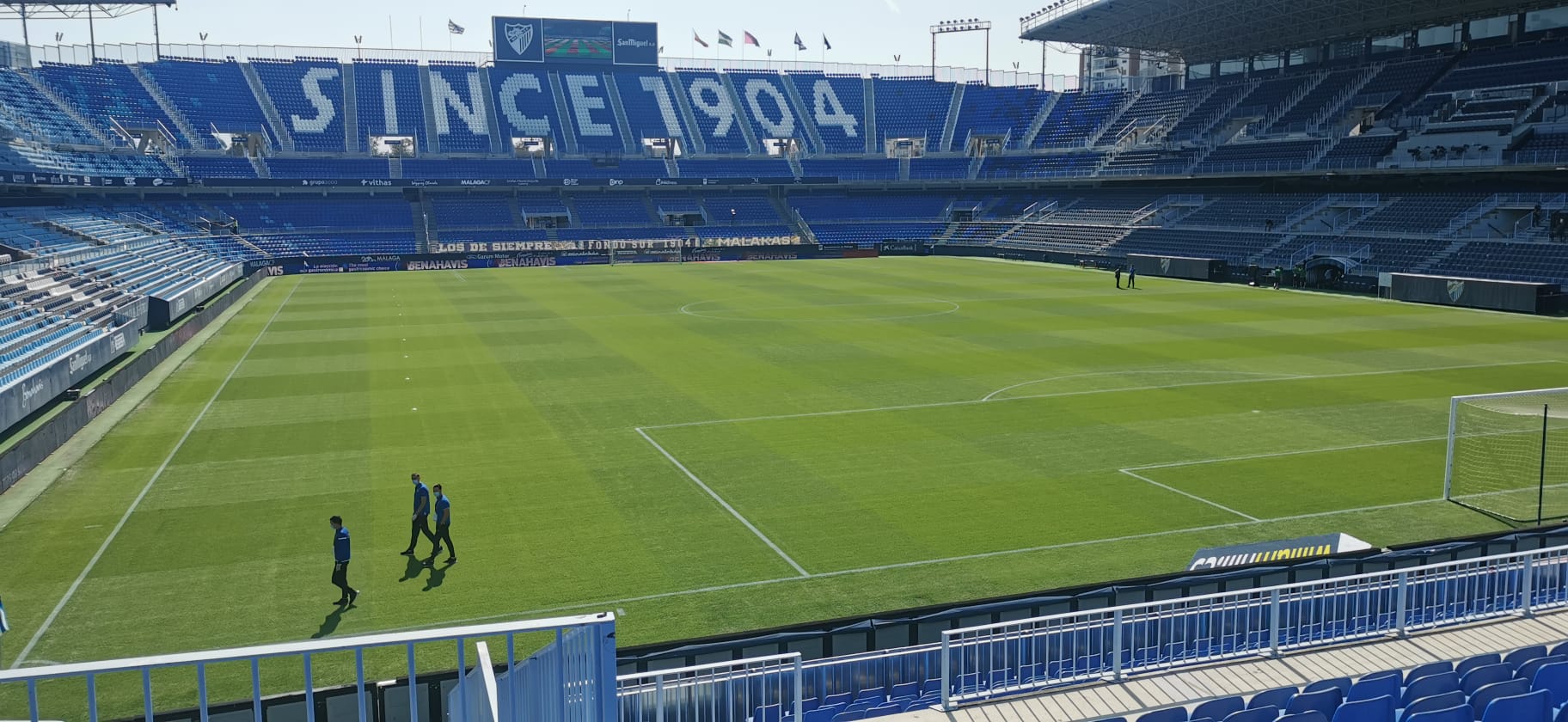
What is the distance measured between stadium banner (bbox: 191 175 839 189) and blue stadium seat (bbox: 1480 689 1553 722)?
81285 mm

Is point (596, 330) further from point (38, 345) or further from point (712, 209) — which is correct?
point (712, 209)

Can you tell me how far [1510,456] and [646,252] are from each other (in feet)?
209

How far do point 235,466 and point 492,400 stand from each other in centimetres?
695

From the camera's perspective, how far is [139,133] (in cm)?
7688

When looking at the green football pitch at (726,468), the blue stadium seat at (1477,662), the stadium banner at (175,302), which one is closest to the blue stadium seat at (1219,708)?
the blue stadium seat at (1477,662)

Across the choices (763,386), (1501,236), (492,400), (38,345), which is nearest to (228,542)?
(492,400)

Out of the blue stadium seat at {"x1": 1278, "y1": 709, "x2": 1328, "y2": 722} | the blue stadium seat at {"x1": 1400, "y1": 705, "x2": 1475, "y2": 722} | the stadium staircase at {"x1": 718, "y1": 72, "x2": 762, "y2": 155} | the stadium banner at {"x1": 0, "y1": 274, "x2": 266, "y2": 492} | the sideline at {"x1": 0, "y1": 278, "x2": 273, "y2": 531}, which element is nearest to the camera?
the blue stadium seat at {"x1": 1278, "y1": 709, "x2": 1328, "y2": 722}

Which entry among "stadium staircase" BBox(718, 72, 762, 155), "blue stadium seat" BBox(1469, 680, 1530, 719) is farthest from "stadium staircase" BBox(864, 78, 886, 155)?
"blue stadium seat" BBox(1469, 680, 1530, 719)

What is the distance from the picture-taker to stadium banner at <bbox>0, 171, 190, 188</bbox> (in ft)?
180

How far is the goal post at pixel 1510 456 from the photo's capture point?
59.8 ft

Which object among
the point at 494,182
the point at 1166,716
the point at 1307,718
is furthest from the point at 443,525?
the point at 494,182

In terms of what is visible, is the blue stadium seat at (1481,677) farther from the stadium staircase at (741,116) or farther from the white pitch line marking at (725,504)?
the stadium staircase at (741,116)

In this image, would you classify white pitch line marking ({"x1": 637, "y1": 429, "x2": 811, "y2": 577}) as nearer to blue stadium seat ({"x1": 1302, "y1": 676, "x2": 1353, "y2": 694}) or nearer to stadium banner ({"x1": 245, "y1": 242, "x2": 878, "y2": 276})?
blue stadium seat ({"x1": 1302, "y1": 676, "x2": 1353, "y2": 694})

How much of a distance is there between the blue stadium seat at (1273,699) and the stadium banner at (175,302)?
4175cm
